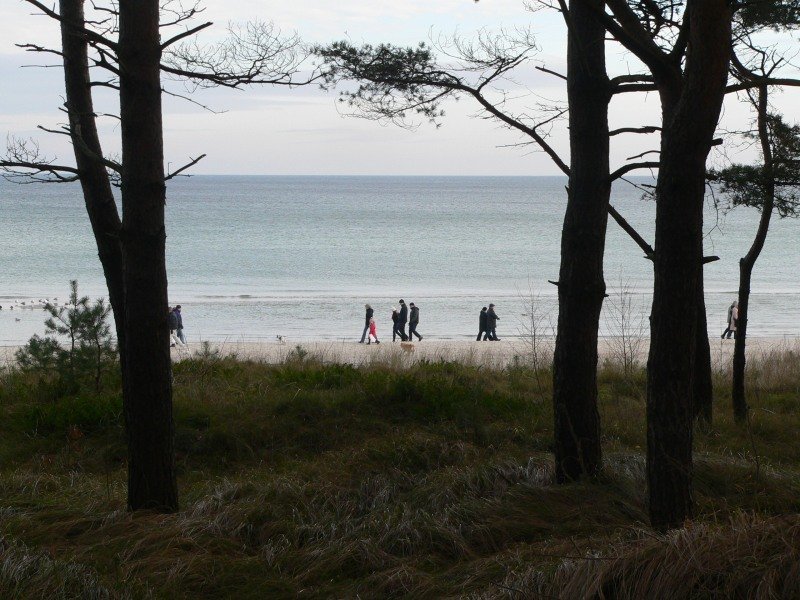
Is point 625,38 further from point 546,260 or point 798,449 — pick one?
point 546,260

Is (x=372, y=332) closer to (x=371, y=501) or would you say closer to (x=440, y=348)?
(x=440, y=348)

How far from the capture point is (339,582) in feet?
12.5

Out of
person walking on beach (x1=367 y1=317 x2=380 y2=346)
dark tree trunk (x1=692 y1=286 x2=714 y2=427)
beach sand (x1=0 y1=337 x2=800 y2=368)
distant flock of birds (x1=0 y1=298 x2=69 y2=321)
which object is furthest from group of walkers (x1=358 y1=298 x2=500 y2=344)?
dark tree trunk (x1=692 y1=286 x2=714 y2=427)

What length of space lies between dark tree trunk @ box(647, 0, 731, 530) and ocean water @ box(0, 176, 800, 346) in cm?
377

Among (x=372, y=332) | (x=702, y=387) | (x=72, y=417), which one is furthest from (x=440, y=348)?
(x=72, y=417)

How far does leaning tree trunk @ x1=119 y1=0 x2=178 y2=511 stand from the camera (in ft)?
15.5

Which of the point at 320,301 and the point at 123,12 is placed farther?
the point at 320,301

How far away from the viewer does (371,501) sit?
199 inches

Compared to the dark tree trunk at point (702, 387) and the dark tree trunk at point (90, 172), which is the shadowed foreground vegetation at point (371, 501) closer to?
the dark tree trunk at point (702, 387)

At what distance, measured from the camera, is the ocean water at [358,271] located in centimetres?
3139

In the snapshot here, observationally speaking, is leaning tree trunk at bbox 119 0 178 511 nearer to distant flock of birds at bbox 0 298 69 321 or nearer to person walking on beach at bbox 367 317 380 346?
person walking on beach at bbox 367 317 380 346

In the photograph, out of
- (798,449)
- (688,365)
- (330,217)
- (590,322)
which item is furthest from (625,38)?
(330,217)

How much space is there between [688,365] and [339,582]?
1.95 meters

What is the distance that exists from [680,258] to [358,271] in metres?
46.0
